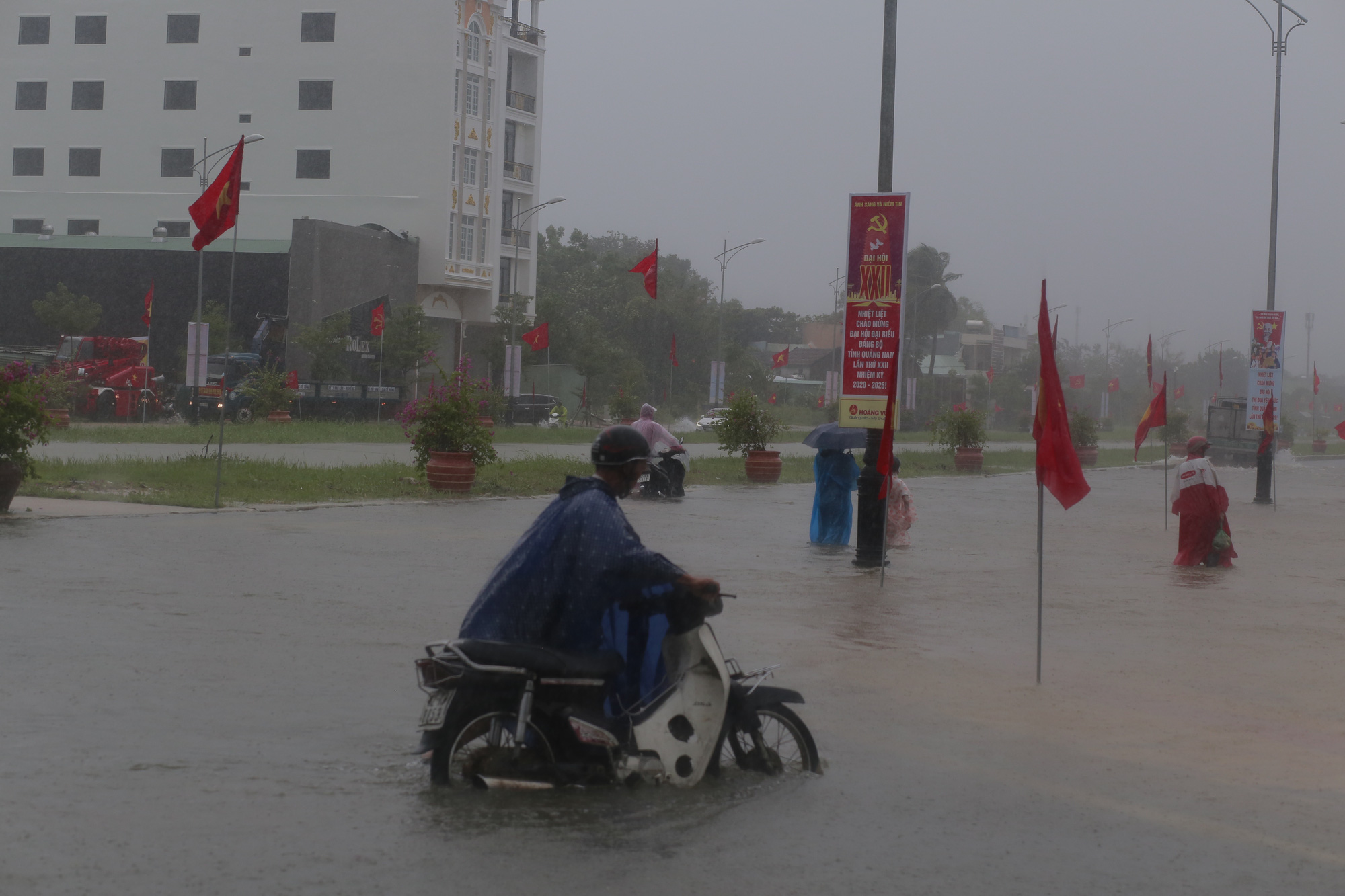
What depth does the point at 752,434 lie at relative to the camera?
28688 mm

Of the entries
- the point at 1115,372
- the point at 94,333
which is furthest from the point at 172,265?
the point at 1115,372

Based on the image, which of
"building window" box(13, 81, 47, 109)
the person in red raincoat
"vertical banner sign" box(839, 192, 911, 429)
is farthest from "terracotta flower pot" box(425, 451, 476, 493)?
"building window" box(13, 81, 47, 109)

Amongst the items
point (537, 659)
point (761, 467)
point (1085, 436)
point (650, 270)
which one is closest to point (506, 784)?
point (537, 659)

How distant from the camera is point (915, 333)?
83.8m

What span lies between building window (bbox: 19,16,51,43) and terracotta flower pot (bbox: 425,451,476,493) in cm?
4887

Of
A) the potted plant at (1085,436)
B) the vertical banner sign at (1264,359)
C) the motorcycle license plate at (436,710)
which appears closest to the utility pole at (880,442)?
the motorcycle license plate at (436,710)

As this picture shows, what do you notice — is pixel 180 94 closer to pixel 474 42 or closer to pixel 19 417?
pixel 474 42

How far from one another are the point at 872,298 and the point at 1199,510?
4.41 meters

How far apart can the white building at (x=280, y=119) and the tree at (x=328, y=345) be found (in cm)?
920

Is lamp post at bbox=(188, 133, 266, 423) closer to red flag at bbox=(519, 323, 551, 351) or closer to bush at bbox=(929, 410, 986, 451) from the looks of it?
red flag at bbox=(519, 323, 551, 351)

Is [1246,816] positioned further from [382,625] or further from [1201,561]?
[1201,561]

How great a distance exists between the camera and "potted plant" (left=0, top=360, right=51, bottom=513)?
1481 centimetres

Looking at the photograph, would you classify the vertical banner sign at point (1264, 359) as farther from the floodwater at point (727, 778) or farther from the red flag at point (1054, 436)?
the red flag at point (1054, 436)

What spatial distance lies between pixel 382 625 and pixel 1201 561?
1006cm
